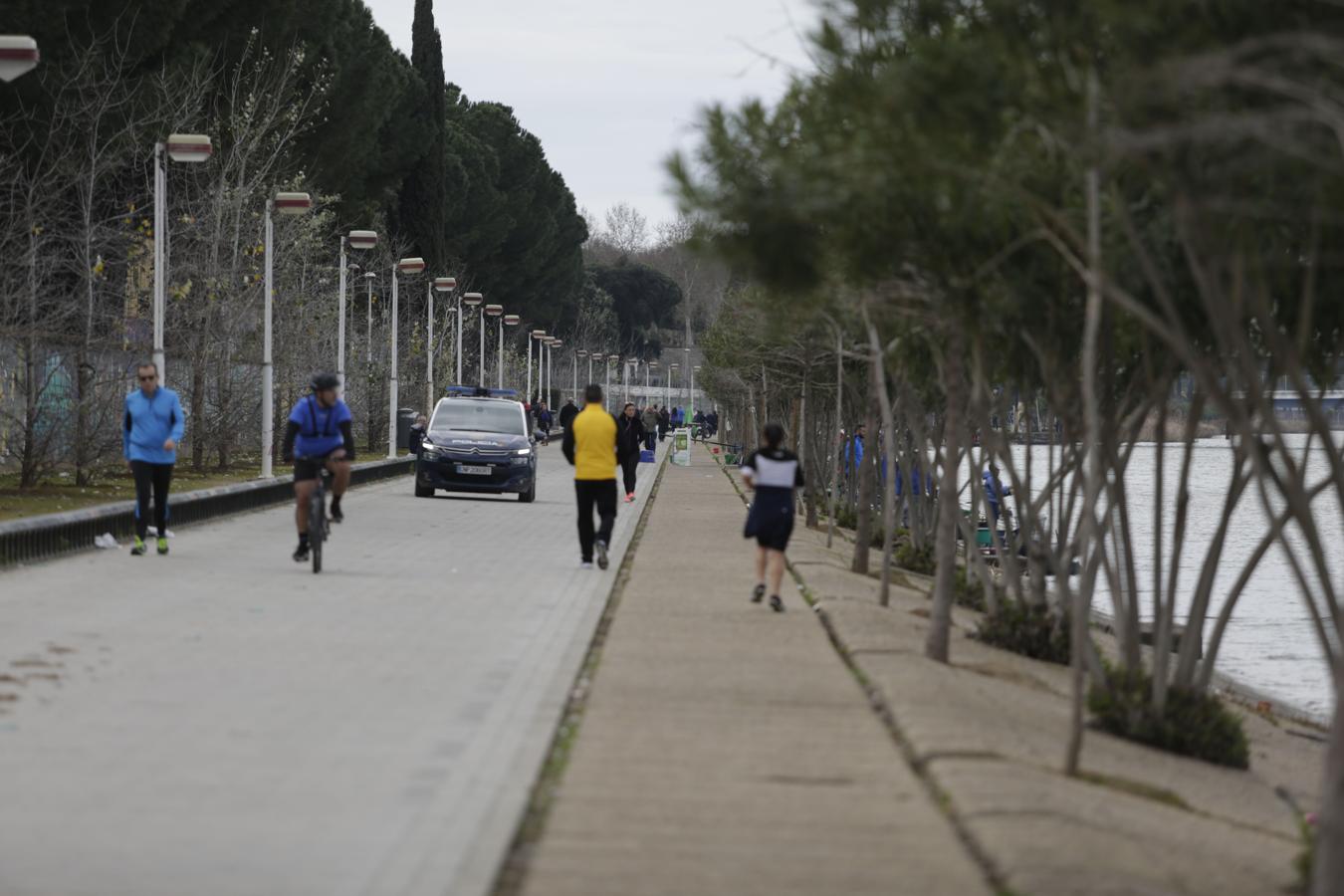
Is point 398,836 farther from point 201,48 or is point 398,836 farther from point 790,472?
point 201,48

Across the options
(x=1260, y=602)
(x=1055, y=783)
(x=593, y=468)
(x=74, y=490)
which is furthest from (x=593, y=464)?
(x=1260, y=602)

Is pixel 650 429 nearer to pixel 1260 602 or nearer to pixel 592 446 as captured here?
pixel 1260 602

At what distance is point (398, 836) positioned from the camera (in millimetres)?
7047

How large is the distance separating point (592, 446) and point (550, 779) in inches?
430

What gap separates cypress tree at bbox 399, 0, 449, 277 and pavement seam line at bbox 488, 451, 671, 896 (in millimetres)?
54711

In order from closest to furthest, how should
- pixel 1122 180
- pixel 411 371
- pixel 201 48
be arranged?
pixel 1122 180 < pixel 201 48 < pixel 411 371

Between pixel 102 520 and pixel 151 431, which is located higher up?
pixel 151 431

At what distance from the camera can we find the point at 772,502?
1577 centimetres

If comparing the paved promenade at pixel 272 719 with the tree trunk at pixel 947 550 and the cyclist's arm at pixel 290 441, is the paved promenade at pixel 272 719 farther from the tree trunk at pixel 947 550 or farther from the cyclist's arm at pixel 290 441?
the tree trunk at pixel 947 550

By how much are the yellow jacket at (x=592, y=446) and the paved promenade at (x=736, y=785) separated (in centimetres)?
504

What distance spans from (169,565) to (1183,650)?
9222 millimetres

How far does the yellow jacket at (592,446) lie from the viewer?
19031 mm

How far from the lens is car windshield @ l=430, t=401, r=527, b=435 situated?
113 feet

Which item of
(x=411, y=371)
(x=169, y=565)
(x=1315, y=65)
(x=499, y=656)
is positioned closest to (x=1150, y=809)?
(x=1315, y=65)
